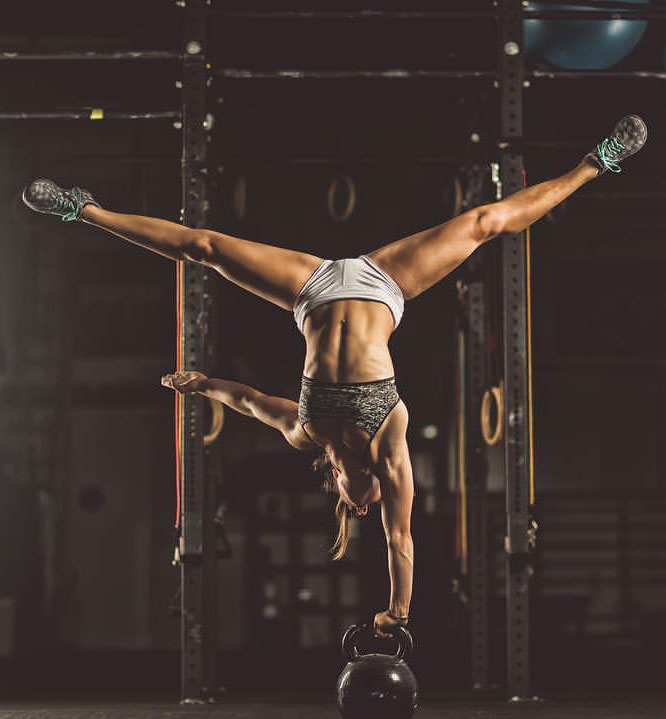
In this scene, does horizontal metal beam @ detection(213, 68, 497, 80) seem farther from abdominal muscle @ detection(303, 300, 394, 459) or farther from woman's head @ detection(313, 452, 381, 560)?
woman's head @ detection(313, 452, 381, 560)

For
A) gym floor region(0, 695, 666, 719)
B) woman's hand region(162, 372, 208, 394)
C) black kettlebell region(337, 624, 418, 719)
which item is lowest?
gym floor region(0, 695, 666, 719)

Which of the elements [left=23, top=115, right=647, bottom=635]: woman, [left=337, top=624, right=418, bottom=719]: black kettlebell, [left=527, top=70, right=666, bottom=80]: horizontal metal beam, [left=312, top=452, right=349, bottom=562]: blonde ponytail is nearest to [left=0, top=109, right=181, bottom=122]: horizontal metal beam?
[left=23, top=115, right=647, bottom=635]: woman

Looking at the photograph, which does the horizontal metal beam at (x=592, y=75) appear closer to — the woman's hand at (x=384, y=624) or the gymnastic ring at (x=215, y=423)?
the gymnastic ring at (x=215, y=423)

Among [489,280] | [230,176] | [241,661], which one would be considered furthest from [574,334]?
[241,661]

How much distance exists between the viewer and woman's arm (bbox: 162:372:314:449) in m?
4.04

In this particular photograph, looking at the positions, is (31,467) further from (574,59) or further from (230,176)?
(574,59)

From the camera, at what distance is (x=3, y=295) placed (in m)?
6.46

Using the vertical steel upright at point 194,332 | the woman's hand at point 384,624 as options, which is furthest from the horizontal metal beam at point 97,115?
the woman's hand at point 384,624

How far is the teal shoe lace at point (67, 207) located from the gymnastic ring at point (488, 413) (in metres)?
2.28

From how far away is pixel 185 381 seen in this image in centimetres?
413

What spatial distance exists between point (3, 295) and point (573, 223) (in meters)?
3.90

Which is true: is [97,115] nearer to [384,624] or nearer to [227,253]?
[227,253]

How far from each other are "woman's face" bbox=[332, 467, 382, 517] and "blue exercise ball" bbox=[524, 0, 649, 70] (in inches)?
102

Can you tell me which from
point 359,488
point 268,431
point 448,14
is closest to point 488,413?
point 359,488
